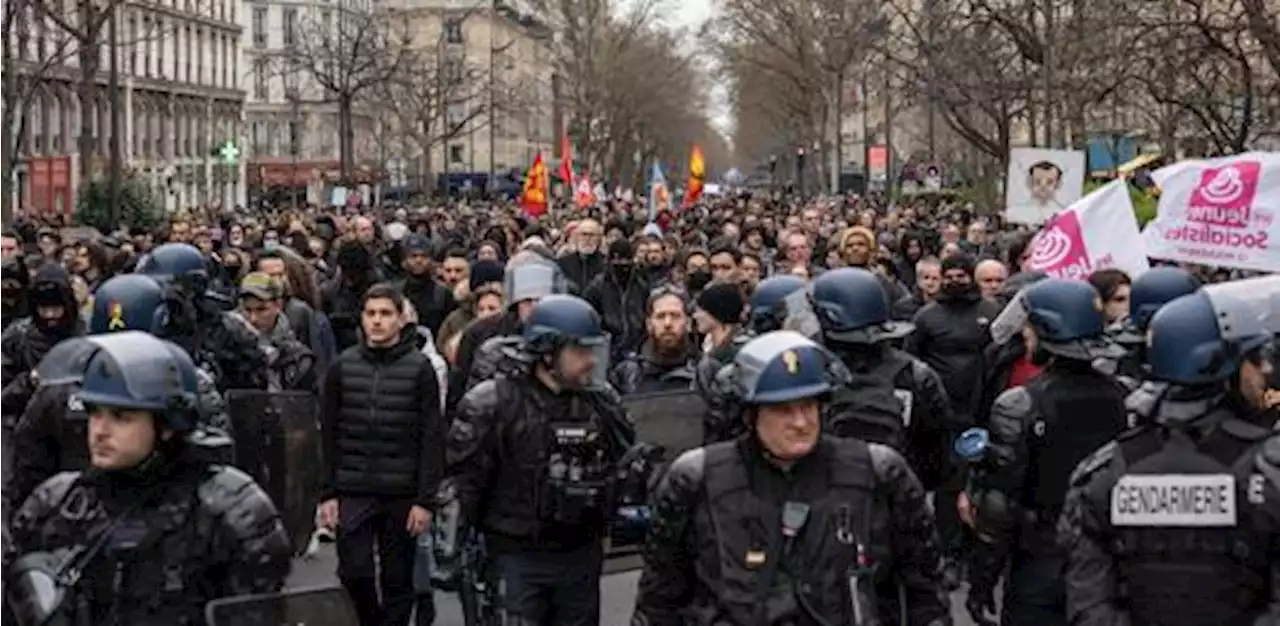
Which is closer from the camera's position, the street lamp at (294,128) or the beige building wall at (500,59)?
the street lamp at (294,128)

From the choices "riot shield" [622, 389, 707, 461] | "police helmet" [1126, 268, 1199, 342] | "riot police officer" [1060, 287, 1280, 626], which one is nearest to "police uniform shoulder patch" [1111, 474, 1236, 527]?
"riot police officer" [1060, 287, 1280, 626]

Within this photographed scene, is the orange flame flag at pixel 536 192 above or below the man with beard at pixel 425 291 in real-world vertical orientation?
above

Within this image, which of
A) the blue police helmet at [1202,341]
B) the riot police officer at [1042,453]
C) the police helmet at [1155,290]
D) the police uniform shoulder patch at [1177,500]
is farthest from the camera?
the police helmet at [1155,290]

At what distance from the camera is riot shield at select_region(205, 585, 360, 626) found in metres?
4.45

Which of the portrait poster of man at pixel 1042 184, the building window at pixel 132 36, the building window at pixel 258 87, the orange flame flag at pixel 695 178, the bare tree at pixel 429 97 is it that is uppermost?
the building window at pixel 258 87

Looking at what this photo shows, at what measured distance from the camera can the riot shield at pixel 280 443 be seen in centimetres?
839

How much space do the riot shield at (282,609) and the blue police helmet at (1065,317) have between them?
10.2ft

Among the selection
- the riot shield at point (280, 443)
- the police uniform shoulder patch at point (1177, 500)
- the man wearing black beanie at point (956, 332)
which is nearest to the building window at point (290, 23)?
the man wearing black beanie at point (956, 332)

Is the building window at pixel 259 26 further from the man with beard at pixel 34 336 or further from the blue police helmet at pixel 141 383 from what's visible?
the blue police helmet at pixel 141 383

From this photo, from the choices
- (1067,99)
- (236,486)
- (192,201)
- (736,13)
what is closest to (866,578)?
(236,486)

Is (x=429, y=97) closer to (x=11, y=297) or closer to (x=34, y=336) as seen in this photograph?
(x=11, y=297)

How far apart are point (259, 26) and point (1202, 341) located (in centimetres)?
10075

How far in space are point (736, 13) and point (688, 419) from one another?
224 feet

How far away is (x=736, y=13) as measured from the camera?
75.4 meters
